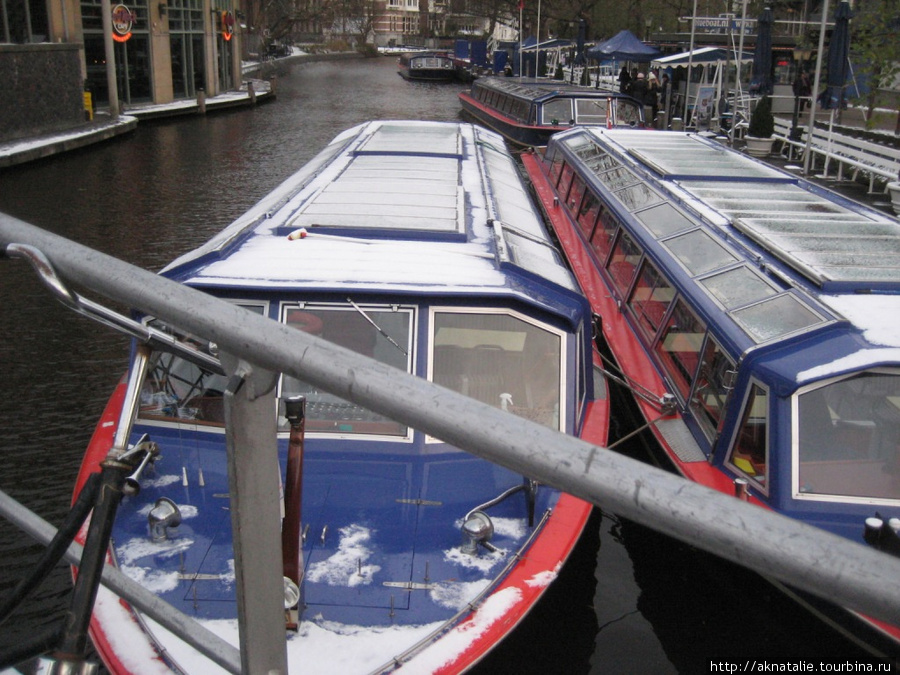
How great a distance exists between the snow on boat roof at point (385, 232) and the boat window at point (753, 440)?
5.16 feet

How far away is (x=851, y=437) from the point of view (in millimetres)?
5426

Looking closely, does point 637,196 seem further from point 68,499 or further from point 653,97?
point 653,97

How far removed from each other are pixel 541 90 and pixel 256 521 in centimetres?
2469

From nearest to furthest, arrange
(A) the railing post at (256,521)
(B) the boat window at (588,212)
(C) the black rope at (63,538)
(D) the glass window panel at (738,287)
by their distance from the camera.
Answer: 1. (A) the railing post at (256,521)
2. (C) the black rope at (63,538)
3. (D) the glass window panel at (738,287)
4. (B) the boat window at (588,212)

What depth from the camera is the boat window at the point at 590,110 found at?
22906 mm

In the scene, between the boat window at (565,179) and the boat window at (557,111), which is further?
the boat window at (557,111)

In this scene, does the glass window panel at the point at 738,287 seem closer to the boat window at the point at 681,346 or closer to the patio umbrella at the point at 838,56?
the boat window at the point at 681,346

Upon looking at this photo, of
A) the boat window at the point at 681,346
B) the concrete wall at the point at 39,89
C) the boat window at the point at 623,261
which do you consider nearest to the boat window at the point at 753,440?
the boat window at the point at 681,346

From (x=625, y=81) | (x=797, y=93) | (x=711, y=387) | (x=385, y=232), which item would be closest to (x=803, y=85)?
(x=797, y=93)

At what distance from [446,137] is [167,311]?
1137 cm

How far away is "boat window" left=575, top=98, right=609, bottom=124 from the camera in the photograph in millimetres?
22906

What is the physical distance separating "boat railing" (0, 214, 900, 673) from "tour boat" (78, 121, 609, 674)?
1.74 metres

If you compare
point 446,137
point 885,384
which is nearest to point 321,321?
point 885,384

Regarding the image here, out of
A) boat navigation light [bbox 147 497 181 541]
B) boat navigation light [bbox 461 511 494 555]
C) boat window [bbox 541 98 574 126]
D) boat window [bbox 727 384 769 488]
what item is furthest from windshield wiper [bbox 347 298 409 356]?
boat window [bbox 541 98 574 126]
